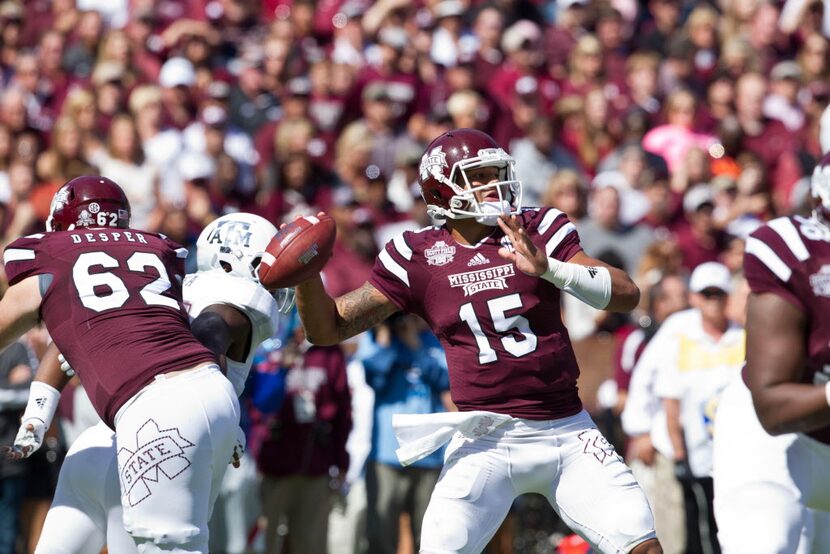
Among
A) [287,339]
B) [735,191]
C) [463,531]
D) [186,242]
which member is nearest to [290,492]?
[287,339]

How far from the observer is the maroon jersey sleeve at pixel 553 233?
16.7 feet

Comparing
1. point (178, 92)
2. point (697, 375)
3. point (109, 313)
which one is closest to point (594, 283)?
point (109, 313)

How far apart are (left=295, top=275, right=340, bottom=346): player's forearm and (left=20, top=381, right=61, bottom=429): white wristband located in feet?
3.21

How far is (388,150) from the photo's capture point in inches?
418

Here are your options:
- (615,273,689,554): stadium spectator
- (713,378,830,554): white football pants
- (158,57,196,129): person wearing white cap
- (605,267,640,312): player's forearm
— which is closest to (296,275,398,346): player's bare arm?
(605,267,640,312): player's forearm

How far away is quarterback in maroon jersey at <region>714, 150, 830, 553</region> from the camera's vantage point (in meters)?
4.13

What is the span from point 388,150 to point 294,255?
5826 mm

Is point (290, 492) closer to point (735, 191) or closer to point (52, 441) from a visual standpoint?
point (52, 441)

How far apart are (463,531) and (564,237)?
113cm

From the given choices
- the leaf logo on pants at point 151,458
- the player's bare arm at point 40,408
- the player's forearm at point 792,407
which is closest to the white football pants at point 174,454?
the leaf logo on pants at point 151,458

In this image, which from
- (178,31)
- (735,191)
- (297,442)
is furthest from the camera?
(178,31)

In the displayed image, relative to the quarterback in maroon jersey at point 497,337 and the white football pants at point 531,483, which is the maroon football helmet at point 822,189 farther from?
the white football pants at point 531,483

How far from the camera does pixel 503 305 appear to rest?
5.01 meters

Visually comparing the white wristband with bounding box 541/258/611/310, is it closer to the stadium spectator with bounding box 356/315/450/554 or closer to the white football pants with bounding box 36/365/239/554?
the white football pants with bounding box 36/365/239/554
